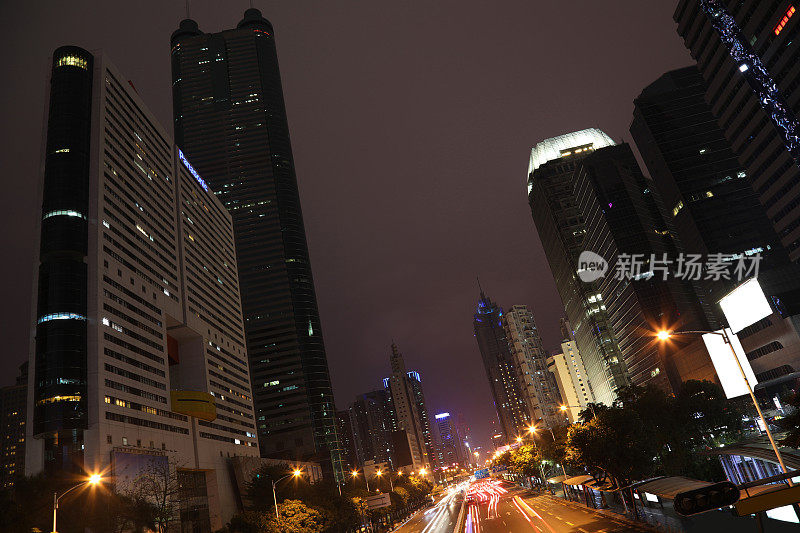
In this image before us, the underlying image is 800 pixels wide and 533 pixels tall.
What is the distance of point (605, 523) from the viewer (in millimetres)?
45406

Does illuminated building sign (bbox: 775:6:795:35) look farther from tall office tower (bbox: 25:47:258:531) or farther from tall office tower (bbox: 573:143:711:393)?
tall office tower (bbox: 25:47:258:531)

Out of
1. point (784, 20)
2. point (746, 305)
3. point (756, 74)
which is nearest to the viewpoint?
point (746, 305)

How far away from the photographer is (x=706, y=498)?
642 inches

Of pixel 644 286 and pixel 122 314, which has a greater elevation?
pixel 644 286

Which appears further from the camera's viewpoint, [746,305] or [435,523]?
[746,305]

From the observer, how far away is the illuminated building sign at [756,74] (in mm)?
111812

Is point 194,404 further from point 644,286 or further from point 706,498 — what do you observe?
point 644,286

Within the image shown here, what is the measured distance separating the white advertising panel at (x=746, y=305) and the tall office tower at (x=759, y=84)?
91.1 ft

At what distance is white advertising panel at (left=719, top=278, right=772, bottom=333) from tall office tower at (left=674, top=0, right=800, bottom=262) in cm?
2775

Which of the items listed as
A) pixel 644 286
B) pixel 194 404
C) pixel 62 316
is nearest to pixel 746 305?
pixel 644 286

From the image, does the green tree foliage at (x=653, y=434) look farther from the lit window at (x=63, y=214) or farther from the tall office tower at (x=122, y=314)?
the lit window at (x=63, y=214)

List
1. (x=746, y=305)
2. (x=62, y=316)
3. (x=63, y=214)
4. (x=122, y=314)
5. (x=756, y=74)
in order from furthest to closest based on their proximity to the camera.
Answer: (x=756, y=74) → (x=746, y=305) → (x=122, y=314) → (x=63, y=214) → (x=62, y=316)

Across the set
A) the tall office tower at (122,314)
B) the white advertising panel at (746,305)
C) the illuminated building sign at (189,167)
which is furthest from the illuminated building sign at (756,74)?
the illuminated building sign at (189,167)

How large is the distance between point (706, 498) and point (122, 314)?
333 ft
